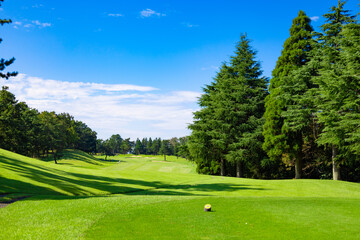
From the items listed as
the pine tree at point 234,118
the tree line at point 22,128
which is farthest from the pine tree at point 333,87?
the tree line at point 22,128

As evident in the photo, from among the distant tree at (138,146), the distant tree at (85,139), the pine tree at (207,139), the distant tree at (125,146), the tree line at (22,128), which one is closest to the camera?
the pine tree at (207,139)

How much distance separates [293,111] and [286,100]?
7.13ft

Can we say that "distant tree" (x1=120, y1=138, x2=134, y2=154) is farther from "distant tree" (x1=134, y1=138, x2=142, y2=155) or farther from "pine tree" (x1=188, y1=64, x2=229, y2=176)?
"pine tree" (x1=188, y1=64, x2=229, y2=176)

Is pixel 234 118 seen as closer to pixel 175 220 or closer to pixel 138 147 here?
pixel 175 220

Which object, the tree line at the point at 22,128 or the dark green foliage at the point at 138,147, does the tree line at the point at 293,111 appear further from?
the dark green foliage at the point at 138,147

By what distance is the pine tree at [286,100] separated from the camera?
2841cm

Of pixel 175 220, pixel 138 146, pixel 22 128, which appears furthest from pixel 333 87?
pixel 138 146

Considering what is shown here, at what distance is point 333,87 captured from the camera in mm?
22516

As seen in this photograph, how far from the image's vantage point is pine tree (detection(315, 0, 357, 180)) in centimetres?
2275

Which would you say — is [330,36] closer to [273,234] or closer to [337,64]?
[337,64]

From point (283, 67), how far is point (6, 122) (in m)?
56.1

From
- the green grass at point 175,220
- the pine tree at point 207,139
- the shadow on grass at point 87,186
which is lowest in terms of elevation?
the shadow on grass at point 87,186

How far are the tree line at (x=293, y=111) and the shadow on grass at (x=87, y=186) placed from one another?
31.7ft

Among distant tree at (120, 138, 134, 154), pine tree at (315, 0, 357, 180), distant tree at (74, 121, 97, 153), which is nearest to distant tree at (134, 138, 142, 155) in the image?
distant tree at (120, 138, 134, 154)
